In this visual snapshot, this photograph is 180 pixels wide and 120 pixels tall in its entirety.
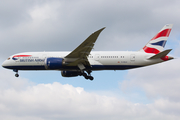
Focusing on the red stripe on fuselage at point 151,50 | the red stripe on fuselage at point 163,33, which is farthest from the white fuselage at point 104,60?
the red stripe on fuselage at point 163,33

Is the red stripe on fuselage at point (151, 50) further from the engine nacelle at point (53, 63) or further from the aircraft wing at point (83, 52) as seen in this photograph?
the engine nacelle at point (53, 63)

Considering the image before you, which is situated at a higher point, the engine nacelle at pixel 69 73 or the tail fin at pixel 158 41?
the tail fin at pixel 158 41

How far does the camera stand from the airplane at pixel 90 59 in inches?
1411

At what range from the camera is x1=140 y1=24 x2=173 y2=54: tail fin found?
127 feet

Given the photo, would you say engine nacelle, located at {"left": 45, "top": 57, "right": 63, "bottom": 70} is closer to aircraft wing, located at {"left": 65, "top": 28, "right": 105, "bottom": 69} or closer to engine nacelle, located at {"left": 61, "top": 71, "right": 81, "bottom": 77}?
aircraft wing, located at {"left": 65, "top": 28, "right": 105, "bottom": 69}

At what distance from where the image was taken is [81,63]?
37.0 meters

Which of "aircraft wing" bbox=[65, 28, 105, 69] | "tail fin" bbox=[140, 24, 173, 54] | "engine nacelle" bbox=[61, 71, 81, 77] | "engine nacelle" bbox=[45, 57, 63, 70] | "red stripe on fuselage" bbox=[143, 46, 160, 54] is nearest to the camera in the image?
"aircraft wing" bbox=[65, 28, 105, 69]

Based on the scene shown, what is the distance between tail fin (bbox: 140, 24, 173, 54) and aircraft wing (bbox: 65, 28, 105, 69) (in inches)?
333

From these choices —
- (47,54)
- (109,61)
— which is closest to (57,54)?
(47,54)

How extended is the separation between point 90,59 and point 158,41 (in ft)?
32.0

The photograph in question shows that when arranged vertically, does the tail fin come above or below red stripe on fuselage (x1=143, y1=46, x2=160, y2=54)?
above

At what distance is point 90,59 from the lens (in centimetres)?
3769

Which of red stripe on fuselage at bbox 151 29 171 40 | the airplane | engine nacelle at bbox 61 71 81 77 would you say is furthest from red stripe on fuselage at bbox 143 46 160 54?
engine nacelle at bbox 61 71 81 77

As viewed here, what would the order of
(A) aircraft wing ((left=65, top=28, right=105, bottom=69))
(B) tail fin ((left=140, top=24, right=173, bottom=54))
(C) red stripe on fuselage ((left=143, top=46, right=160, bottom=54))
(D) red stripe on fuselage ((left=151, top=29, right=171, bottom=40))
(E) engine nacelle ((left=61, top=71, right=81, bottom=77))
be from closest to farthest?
(A) aircraft wing ((left=65, top=28, right=105, bottom=69)), (C) red stripe on fuselage ((left=143, top=46, right=160, bottom=54)), (B) tail fin ((left=140, top=24, right=173, bottom=54)), (D) red stripe on fuselage ((left=151, top=29, right=171, bottom=40)), (E) engine nacelle ((left=61, top=71, right=81, bottom=77))
